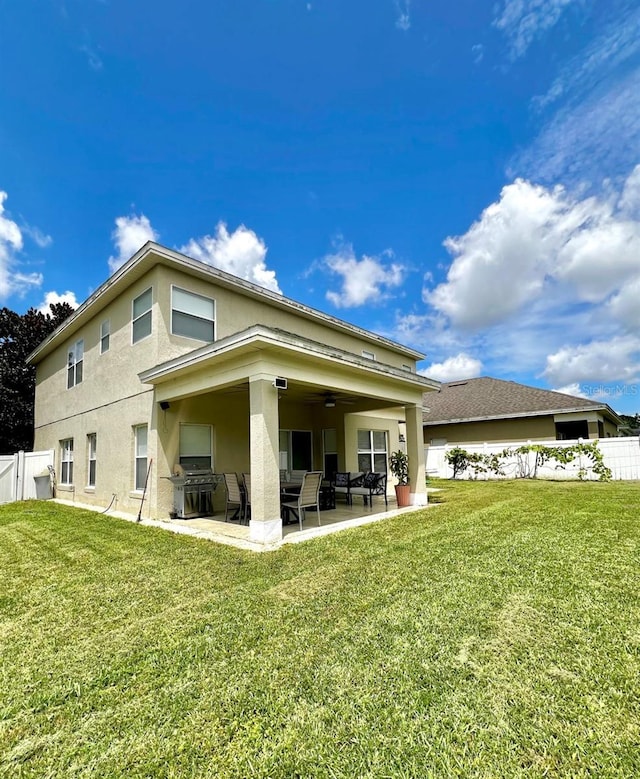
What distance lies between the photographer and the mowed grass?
2195mm

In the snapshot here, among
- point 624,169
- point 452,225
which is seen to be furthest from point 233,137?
point 624,169

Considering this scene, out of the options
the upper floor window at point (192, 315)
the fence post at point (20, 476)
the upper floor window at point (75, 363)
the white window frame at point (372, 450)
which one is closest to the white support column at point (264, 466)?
the upper floor window at point (192, 315)

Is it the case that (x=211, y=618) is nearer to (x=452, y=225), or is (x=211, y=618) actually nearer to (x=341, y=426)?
(x=341, y=426)

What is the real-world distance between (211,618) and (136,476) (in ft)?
23.5

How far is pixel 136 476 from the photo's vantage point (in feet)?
33.1

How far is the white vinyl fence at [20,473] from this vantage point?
1364cm

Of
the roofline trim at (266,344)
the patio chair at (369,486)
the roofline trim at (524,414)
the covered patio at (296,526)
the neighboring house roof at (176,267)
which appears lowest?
the covered patio at (296,526)

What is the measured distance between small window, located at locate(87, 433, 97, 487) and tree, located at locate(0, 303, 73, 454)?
12.1 metres

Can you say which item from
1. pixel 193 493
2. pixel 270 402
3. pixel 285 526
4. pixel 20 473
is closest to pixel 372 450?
pixel 285 526

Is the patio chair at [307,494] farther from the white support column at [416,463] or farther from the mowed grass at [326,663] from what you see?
the white support column at [416,463]

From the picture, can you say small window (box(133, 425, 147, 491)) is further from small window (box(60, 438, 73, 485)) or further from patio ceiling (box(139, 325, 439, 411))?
small window (box(60, 438, 73, 485))

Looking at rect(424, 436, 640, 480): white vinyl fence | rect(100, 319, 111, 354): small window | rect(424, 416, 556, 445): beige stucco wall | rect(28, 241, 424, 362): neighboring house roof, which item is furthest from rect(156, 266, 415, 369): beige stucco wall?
rect(424, 416, 556, 445): beige stucco wall

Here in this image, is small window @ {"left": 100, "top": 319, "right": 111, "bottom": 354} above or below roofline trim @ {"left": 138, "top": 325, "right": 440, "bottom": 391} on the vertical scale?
above

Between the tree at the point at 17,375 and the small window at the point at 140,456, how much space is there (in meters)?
15.8
